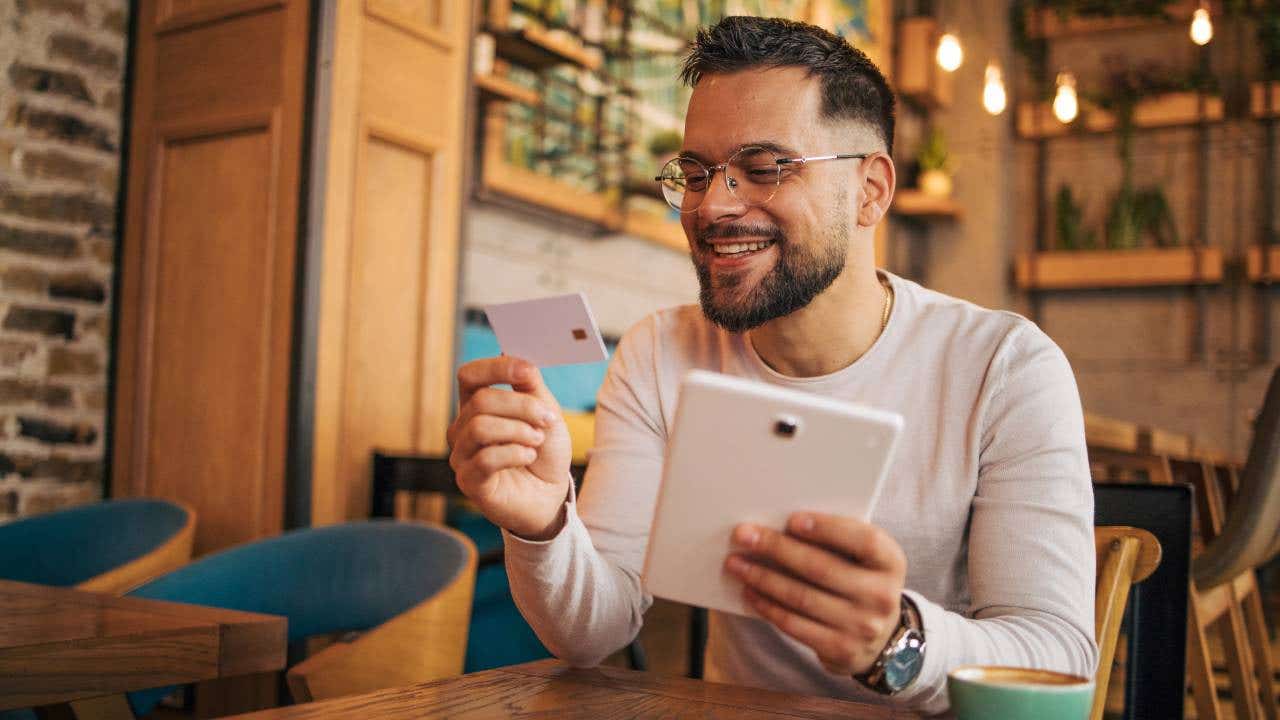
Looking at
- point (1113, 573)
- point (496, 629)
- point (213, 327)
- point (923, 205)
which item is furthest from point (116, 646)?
point (923, 205)

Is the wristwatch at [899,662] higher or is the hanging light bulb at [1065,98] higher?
the hanging light bulb at [1065,98]

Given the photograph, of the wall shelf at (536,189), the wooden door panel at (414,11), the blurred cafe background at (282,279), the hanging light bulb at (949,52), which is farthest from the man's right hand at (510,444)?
the hanging light bulb at (949,52)

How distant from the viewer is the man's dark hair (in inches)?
58.4

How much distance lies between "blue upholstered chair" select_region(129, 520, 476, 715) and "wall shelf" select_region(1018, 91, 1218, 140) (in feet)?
22.0

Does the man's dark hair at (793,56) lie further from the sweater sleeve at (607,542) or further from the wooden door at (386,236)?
the wooden door at (386,236)

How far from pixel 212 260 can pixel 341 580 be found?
4.65 ft

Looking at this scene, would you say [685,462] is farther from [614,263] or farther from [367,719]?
[614,263]

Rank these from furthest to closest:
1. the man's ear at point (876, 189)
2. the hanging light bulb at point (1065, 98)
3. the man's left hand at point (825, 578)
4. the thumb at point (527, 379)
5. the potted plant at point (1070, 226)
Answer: the potted plant at point (1070, 226), the hanging light bulb at point (1065, 98), the man's ear at point (876, 189), the thumb at point (527, 379), the man's left hand at point (825, 578)

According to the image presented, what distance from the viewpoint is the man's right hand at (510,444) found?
112cm

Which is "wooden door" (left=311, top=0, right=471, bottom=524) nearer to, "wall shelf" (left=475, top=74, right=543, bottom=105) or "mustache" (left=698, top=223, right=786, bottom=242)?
"wall shelf" (left=475, top=74, right=543, bottom=105)

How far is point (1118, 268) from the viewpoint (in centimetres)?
734

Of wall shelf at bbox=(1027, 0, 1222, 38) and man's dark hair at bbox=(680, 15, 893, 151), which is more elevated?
wall shelf at bbox=(1027, 0, 1222, 38)

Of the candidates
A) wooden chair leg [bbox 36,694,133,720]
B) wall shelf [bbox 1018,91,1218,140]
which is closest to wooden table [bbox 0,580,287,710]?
wooden chair leg [bbox 36,694,133,720]

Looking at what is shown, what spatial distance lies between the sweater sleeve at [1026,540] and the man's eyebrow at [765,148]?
0.37 m
